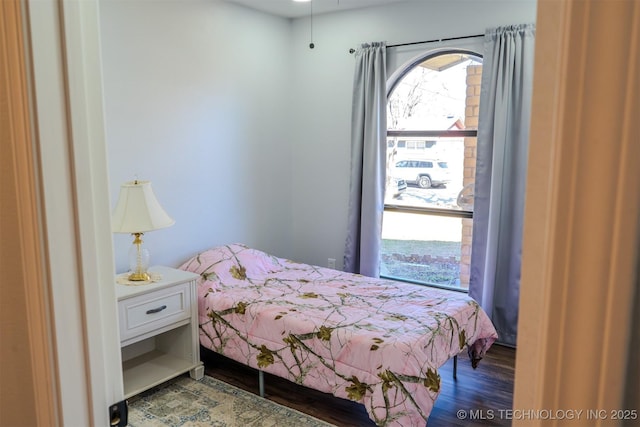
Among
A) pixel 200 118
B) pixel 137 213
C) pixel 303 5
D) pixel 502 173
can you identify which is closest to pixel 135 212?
pixel 137 213

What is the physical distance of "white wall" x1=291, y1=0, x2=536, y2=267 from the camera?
13.6 feet

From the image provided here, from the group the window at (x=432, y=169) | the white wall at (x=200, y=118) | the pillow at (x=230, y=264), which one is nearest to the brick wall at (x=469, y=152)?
the window at (x=432, y=169)

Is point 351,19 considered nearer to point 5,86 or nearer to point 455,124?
point 455,124

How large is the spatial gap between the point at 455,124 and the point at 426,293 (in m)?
1.58

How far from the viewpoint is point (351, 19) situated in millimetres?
4418

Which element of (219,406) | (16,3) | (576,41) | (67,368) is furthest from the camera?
(219,406)

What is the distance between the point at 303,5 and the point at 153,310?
2886 millimetres

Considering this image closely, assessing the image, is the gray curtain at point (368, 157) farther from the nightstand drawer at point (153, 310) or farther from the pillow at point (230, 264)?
the nightstand drawer at point (153, 310)

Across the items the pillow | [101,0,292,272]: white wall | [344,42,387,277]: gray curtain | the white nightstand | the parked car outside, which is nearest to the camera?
the white nightstand

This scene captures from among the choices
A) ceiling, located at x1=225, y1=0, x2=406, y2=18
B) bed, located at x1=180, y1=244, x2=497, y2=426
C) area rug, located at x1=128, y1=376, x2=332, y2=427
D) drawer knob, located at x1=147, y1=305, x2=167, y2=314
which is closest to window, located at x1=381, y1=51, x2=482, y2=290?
ceiling, located at x1=225, y1=0, x2=406, y2=18

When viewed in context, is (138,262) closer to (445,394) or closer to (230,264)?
(230,264)

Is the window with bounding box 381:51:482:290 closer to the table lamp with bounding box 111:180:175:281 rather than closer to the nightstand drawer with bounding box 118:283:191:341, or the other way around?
the nightstand drawer with bounding box 118:283:191:341

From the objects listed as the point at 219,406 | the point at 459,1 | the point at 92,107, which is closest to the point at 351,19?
the point at 459,1

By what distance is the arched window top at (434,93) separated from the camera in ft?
13.6
